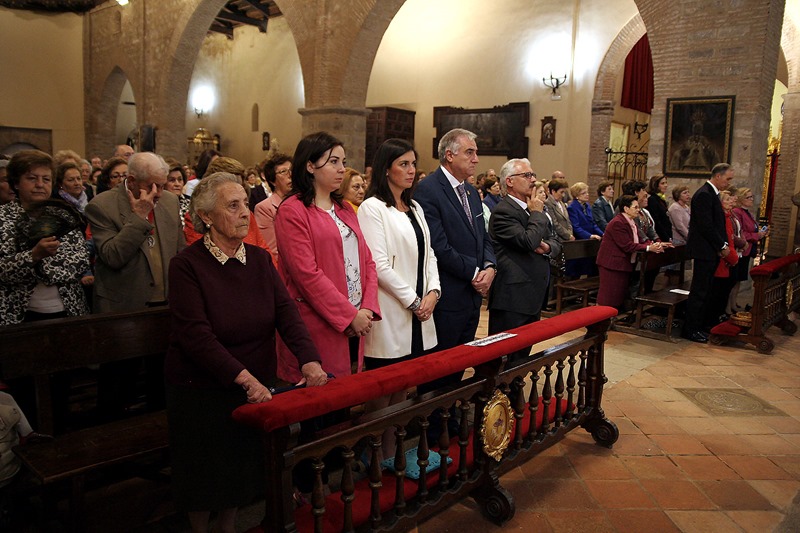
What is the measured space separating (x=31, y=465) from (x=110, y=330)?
67cm

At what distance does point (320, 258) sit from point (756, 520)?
2.35 metres

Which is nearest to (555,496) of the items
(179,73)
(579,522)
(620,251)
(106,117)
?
(579,522)

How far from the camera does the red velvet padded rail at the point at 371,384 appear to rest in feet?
5.77

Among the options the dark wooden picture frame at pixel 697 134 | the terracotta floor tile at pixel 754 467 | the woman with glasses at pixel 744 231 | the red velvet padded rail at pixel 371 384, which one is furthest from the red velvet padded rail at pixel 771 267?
the red velvet padded rail at pixel 371 384

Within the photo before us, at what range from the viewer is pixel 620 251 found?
6043 millimetres

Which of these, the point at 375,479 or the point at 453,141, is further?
the point at 453,141

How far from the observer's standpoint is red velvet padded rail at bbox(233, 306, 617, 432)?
5.77 feet

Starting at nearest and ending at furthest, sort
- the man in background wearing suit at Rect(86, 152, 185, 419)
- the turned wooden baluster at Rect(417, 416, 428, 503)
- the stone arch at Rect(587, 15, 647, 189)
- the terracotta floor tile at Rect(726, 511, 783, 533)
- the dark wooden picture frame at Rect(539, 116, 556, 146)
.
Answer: the turned wooden baluster at Rect(417, 416, 428, 503) → the terracotta floor tile at Rect(726, 511, 783, 533) → the man in background wearing suit at Rect(86, 152, 185, 419) → the stone arch at Rect(587, 15, 647, 189) → the dark wooden picture frame at Rect(539, 116, 556, 146)

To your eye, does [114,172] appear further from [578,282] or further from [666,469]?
[578,282]

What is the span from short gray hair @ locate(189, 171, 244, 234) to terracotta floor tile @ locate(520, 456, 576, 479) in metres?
2.09

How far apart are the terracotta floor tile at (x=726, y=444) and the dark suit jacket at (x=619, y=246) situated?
2596 millimetres

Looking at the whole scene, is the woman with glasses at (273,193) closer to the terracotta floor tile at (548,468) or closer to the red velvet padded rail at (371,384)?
the red velvet padded rail at (371,384)

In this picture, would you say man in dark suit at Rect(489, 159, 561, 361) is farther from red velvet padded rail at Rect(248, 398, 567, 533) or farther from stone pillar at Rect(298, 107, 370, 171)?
stone pillar at Rect(298, 107, 370, 171)

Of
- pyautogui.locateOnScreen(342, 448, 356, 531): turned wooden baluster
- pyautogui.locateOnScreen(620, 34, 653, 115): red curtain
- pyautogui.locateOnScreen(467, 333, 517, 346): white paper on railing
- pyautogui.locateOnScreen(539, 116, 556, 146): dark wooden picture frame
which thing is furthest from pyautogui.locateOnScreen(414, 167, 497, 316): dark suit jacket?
pyautogui.locateOnScreen(620, 34, 653, 115): red curtain
